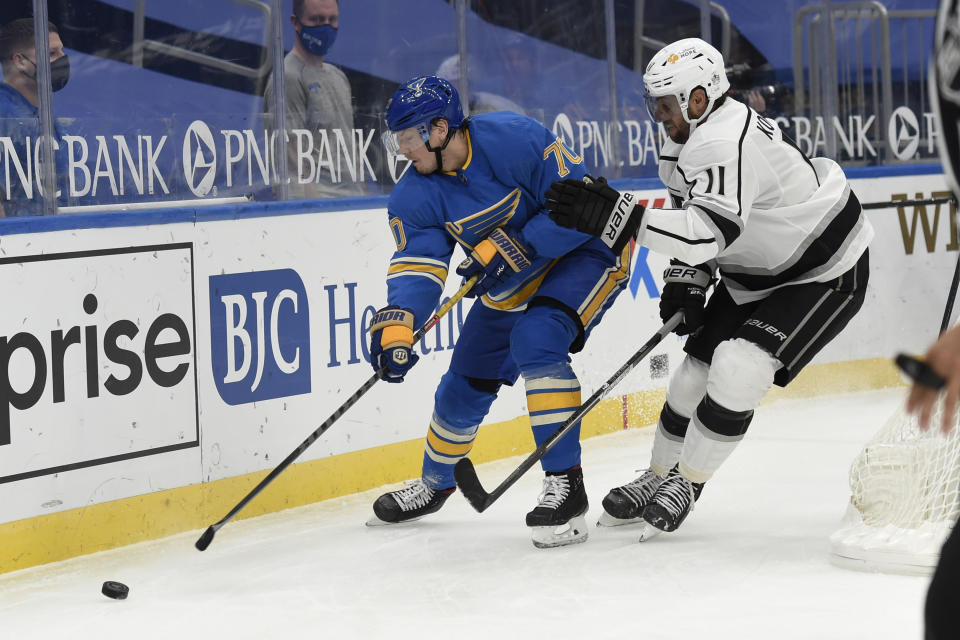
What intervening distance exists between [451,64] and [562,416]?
75.9 inches

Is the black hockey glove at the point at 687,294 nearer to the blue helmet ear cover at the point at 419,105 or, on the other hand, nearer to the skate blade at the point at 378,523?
the blue helmet ear cover at the point at 419,105

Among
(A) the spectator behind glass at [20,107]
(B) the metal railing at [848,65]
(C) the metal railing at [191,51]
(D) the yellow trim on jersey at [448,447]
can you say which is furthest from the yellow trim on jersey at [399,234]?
(B) the metal railing at [848,65]

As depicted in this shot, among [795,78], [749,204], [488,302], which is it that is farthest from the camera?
[795,78]

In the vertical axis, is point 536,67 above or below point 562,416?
above

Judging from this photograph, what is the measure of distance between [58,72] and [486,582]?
173 cm

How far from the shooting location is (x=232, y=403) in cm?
371

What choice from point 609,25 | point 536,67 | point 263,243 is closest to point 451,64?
point 536,67

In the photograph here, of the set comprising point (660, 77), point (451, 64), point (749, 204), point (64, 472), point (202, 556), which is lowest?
point (202, 556)

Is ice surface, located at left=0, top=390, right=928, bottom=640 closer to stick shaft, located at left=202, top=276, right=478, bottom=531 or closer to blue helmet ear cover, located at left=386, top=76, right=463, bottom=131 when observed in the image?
stick shaft, located at left=202, top=276, right=478, bottom=531

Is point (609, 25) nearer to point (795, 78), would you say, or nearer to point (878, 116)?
point (795, 78)

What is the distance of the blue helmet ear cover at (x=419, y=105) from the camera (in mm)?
3133

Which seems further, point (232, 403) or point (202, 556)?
point (232, 403)

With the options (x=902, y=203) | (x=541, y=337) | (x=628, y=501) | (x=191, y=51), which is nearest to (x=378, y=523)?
(x=628, y=501)

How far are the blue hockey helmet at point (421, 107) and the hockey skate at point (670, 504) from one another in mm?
1029
